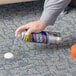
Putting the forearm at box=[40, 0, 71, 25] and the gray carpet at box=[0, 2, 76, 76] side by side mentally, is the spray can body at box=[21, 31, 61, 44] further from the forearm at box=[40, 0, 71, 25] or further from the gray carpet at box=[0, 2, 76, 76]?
the forearm at box=[40, 0, 71, 25]

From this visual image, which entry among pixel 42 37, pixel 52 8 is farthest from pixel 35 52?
pixel 52 8

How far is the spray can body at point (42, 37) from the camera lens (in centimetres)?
120

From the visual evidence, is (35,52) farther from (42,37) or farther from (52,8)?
(52,8)

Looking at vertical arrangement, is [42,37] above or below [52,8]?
below

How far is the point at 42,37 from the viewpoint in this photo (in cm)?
122

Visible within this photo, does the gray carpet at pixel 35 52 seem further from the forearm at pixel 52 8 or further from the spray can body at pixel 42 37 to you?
the forearm at pixel 52 8

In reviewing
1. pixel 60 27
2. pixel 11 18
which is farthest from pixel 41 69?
pixel 11 18

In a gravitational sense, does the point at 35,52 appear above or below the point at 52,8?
below

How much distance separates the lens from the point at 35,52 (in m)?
1.24

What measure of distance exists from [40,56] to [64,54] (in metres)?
0.14

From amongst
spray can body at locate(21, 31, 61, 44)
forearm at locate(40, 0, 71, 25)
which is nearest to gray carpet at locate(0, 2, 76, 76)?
spray can body at locate(21, 31, 61, 44)

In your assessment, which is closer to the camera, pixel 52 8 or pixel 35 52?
pixel 52 8

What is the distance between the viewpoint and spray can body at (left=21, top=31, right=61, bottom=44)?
120 centimetres

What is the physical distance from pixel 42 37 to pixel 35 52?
0.32 ft
